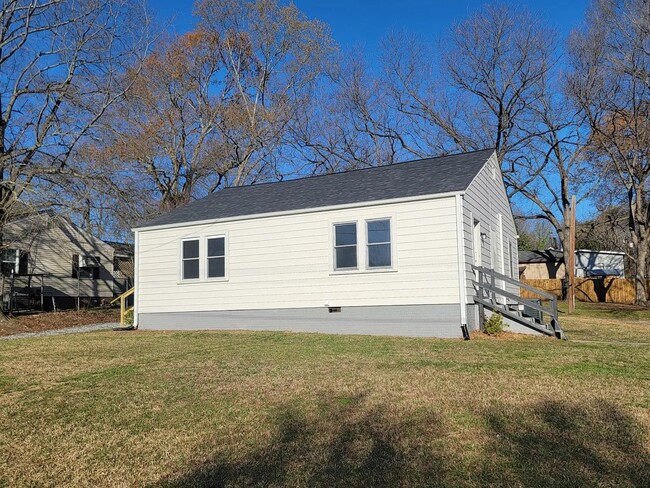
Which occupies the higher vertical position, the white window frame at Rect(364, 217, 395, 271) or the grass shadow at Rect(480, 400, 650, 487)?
the white window frame at Rect(364, 217, 395, 271)

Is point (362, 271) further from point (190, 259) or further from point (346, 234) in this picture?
point (190, 259)

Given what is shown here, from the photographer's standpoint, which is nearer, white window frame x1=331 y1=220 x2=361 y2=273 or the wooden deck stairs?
the wooden deck stairs

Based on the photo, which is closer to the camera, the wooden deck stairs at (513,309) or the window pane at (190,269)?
the wooden deck stairs at (513,309)

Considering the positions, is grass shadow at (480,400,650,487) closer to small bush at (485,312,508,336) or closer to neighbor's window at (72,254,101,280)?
small bush at (485,312,508,336)

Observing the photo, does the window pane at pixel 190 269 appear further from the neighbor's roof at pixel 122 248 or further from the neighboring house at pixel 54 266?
the neighbor's roof at pixel 122 248

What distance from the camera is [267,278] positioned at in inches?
546

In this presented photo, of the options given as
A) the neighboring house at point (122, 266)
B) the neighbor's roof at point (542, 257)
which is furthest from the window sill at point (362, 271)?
the neighbor's roof at point (542, 257)

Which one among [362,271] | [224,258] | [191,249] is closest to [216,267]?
[224,258]

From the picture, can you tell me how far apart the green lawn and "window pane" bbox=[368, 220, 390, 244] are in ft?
14.0

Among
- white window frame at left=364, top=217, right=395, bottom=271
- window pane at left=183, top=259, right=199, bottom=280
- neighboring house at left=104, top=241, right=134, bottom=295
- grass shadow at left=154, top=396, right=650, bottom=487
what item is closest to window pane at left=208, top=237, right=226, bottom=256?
window pane at left=183, top=259, right=199, bottom=280

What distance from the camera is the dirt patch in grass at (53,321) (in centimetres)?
1612

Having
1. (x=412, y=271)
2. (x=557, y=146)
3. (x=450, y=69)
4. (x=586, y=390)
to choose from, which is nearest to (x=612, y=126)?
(x=557, y=146)

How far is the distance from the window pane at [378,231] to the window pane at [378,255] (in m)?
0.14

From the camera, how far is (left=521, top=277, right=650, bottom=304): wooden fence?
101 ft
